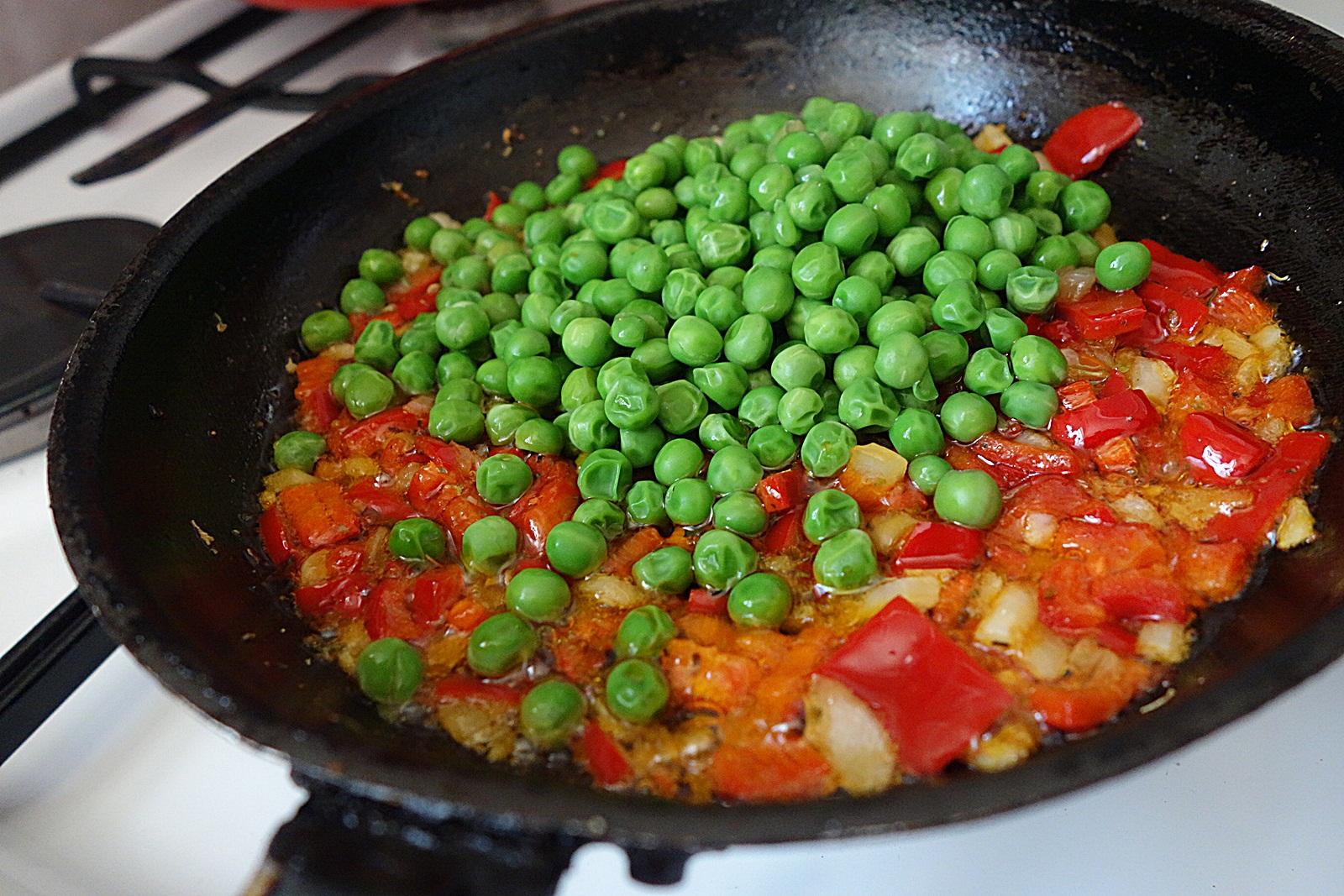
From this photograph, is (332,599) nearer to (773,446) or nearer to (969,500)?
(773,446)

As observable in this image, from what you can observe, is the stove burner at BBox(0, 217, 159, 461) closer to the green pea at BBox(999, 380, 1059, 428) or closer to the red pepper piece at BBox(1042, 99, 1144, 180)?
the green pea at BBox(999, 380, 1059, 428)

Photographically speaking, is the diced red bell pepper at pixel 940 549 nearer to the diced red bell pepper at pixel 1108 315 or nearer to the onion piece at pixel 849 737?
the onion piece at pixel 849 737

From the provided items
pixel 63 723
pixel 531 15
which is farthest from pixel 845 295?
pixel 531 15

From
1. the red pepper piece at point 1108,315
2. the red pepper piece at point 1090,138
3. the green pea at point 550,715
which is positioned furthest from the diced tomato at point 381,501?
the red pepper piece at point 1090,138

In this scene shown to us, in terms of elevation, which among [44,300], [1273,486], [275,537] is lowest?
[1273,486]

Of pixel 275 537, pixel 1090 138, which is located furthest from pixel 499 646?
pixel 1090 138

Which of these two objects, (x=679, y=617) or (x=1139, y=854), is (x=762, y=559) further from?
(x=1139, y=854)

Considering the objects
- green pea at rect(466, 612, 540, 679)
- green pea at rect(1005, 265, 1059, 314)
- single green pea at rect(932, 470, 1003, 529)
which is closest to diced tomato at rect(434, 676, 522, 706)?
green pea at rect(466, 612, 540, 679)

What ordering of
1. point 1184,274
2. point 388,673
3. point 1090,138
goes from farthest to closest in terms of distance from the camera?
point 1090,138
point 1184,274
point 388,673
